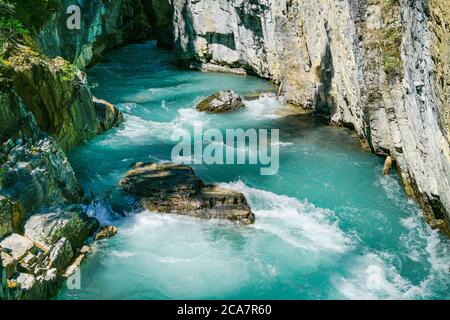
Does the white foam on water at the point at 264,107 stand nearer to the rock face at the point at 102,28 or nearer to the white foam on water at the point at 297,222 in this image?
the white foam on water at the point at 297,222

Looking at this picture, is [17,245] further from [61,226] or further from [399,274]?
[399,274]

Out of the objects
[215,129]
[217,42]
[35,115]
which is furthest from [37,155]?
[217,42]

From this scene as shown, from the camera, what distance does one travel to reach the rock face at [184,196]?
474 inches

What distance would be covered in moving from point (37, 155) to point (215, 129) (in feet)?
27.0

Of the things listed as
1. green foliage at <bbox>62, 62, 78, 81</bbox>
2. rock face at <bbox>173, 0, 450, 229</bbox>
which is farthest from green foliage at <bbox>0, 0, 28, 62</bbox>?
rock face at <bbox>173, 0, 450, 229</bbox>

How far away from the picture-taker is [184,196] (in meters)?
12.5

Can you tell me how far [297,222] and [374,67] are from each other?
5.01 m

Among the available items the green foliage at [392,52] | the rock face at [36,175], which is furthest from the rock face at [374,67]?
the rock face at [36,175]

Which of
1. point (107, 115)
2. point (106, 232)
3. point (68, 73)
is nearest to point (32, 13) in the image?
point (68, 73)

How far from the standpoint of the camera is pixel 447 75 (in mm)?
8609

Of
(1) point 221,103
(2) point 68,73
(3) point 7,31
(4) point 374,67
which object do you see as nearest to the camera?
(3) point 7,31

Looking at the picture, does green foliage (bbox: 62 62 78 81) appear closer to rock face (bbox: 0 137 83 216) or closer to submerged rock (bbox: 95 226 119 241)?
rock face (bbox: 0 137 83 216)

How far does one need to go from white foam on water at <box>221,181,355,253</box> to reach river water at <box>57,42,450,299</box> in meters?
0.03

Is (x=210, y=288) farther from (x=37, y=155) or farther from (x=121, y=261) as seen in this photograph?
(x=37, y=155)
